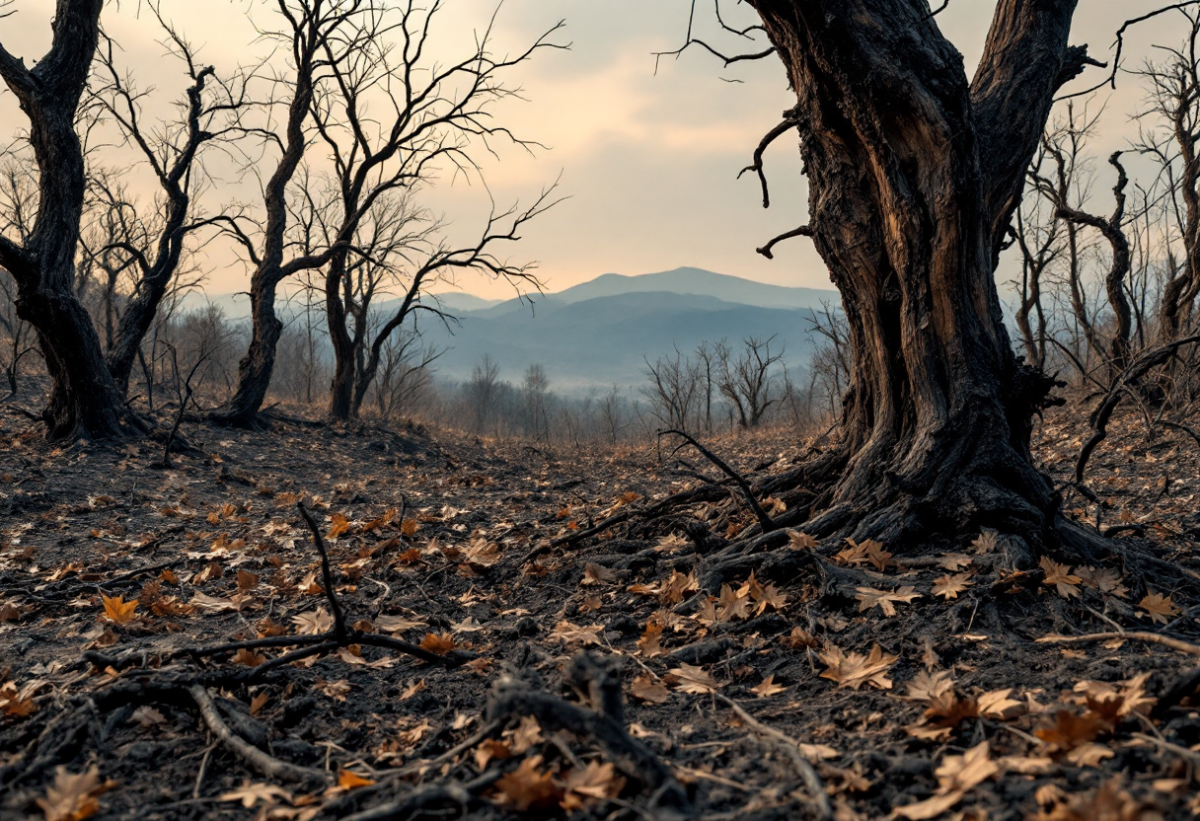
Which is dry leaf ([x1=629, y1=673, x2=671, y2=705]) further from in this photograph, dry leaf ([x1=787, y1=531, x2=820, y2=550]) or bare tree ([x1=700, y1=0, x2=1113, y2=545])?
bare tree ([x1=700, y1=0, x2=1113, y2=545])

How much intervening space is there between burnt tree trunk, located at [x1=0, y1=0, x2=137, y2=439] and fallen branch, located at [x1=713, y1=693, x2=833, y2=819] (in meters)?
10.3

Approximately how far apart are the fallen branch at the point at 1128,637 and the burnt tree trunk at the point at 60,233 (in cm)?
1090

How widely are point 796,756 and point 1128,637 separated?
4.24 ft

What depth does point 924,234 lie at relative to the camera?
3727 mm

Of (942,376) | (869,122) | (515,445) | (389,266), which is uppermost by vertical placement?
(389,266)

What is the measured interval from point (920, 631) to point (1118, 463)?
7.01 meters

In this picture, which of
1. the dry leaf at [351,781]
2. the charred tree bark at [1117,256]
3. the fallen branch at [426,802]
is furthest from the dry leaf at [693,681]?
the charred tree bark at [1117,256]

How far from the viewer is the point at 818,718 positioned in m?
2.22

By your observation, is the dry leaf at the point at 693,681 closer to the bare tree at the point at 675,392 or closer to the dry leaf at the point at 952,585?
the dry leaf at the point at 952,585

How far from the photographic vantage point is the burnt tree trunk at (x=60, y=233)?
30.1 ft

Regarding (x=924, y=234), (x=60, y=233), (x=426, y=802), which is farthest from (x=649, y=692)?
(x=60, y=233)

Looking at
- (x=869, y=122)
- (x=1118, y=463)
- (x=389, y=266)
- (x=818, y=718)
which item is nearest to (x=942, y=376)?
(x=869, y=122)

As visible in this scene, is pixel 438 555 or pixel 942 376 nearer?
pixel 942 376

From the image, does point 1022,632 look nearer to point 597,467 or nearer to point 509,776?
point 509,776
